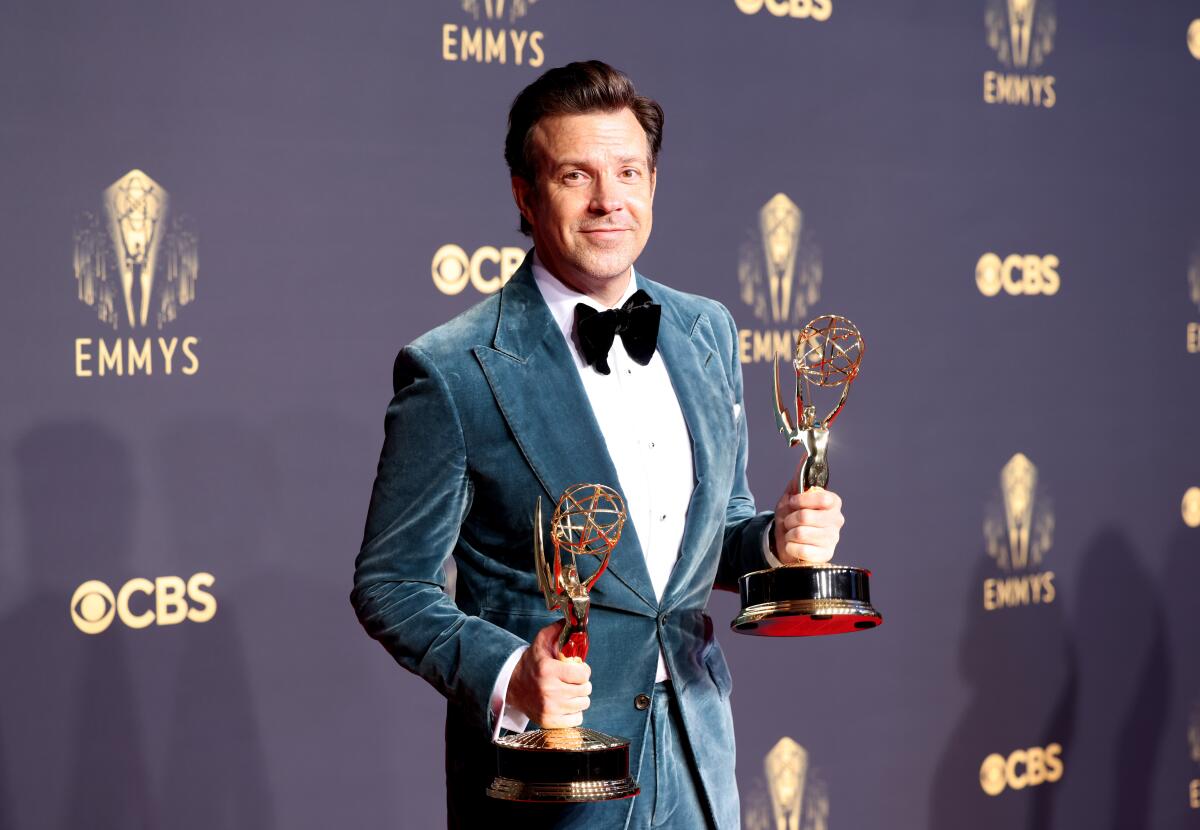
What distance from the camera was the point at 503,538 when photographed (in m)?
1.86

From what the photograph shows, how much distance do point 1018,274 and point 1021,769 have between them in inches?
51.3

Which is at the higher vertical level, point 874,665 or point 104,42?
point 104,42

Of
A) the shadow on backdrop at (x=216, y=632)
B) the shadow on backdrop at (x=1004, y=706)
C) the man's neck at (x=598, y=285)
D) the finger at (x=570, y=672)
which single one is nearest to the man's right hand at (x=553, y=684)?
the finger at (x=570, y=672)

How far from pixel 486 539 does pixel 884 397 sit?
1.92 meters

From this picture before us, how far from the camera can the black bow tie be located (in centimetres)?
191

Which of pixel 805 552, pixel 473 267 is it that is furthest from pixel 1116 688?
pixel 805 552

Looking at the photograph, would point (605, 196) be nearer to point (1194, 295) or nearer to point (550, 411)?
point (550, 411)

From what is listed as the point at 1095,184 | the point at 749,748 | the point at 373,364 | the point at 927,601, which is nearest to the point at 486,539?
the point at 373,364

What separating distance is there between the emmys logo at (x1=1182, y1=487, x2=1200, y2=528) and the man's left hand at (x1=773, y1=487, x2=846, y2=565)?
2.58m

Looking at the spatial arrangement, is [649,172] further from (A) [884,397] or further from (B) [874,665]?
(B) [874,665]

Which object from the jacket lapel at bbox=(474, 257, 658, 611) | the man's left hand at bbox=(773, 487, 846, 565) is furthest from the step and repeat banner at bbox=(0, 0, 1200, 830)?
the man's left hand at bbox=(773, 487, 846, 565)

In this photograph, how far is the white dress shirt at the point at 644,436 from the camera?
6.17 feet

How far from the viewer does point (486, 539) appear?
6.15 ft

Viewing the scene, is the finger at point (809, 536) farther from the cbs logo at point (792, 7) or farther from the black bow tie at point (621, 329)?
the cbs logo at point (792, 7)
